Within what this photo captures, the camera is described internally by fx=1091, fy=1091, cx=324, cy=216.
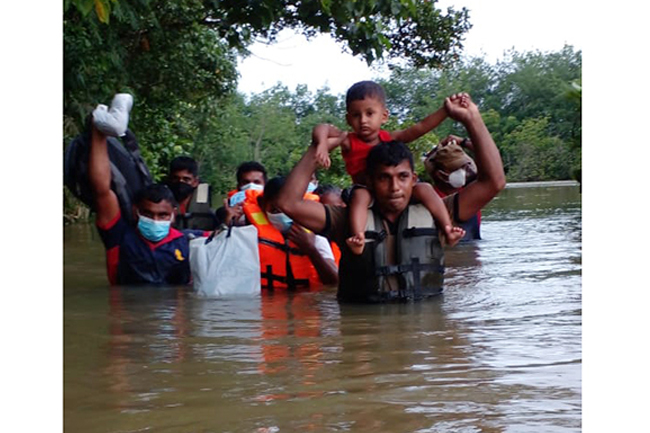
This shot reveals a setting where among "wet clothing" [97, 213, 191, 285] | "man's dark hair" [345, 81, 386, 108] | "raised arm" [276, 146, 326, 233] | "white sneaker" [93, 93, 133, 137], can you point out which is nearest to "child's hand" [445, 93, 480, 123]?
"man's dark hair" [345, 81, 386, 108]

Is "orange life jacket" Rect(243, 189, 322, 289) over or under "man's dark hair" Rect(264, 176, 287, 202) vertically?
under

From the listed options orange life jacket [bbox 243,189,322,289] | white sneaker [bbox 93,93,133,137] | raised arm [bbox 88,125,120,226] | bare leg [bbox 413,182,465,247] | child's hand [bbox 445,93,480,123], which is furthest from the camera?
orange life jacket [bbox 243,189,322,289]

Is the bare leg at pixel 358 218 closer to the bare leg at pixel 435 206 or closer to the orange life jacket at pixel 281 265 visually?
the bare leg at pixel 435 206

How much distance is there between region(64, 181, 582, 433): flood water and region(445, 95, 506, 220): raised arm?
2.41 feet

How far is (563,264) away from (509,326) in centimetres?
369

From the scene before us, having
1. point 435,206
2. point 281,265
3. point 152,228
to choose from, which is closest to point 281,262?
point 281,265

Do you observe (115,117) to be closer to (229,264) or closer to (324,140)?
(229,264)

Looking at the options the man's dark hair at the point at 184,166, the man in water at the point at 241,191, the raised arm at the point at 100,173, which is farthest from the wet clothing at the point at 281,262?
the man's dark hair at the point at 184,166

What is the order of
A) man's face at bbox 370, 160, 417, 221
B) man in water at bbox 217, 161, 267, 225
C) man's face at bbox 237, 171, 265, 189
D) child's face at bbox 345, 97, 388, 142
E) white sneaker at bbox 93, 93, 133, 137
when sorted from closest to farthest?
man's face at bbox 370, 160, 417, 221 < child's face at bbox 345, 97, 388, 142 < white sneaker at bbox 93, 93, 133, 137 < man in water at bbox 217, 161, 267, 225 < man's face at bbox 237, 171, 265, 189

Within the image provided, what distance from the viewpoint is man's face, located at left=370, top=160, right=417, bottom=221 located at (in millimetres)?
6789

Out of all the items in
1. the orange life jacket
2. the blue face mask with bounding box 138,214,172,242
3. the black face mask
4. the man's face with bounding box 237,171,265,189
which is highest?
the man's face with bounding box 237,171,265,189

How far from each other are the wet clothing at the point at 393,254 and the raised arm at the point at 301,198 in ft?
0.27

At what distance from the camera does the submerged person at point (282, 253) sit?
→ 332 inches

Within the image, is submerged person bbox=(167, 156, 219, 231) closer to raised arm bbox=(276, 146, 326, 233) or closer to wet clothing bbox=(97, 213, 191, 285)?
wet clothing bbox=(97, 213, 191, 285)
